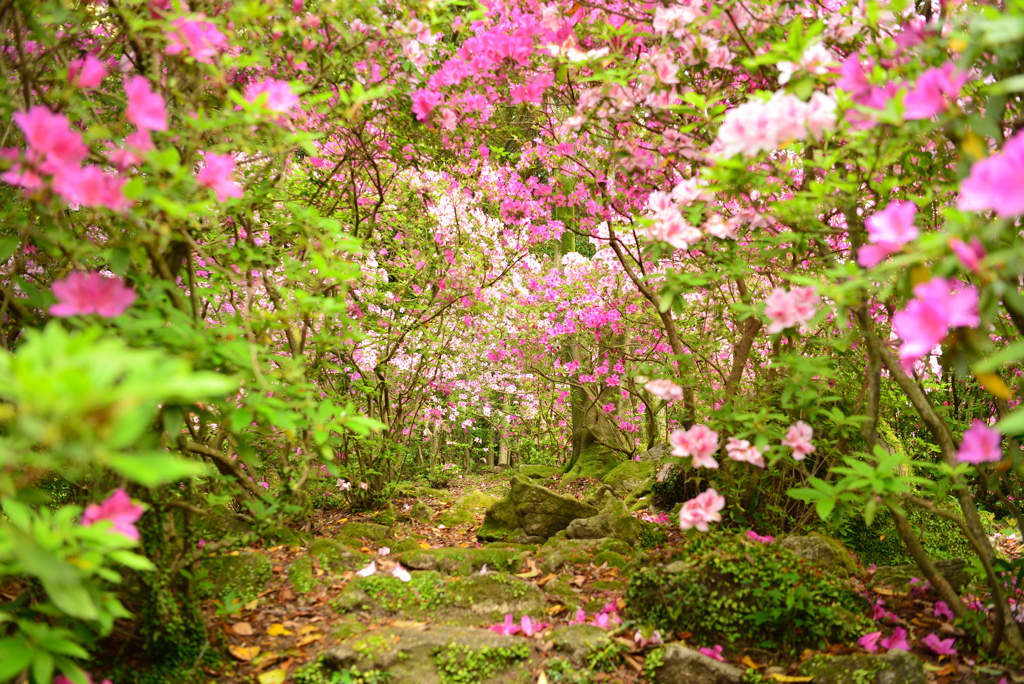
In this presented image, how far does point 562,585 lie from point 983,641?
1968 mm

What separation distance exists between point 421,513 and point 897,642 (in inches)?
159

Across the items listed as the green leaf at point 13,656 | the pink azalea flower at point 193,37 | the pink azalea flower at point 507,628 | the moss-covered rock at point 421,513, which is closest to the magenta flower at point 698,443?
the pink azalea flower at point 507,628

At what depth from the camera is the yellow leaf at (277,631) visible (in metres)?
2.70

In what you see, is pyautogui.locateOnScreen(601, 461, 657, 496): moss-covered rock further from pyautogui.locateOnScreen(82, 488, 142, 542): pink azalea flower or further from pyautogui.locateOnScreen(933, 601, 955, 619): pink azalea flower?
pyautogui.locateOnScreen(82, 488, 142, 542): pink azalea flower

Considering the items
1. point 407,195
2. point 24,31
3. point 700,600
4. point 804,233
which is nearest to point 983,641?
point 700,600

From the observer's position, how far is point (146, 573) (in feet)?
6.84

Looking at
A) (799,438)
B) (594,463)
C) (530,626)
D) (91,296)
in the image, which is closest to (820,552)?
(799,438)

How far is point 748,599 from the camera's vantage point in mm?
2625

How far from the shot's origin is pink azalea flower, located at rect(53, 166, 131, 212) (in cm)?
134

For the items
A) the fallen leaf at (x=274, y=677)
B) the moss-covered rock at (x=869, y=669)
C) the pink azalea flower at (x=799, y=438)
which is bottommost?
the fallen leaf at (x=274, y=677)

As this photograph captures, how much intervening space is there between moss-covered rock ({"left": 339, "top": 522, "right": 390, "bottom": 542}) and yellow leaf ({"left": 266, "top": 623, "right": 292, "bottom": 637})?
159cm

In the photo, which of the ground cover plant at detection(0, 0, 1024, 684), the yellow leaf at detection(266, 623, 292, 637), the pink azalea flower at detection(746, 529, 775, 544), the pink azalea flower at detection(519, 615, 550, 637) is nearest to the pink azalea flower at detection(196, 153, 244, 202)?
the ground cover plant at detection(0, 0, 1024, 684)

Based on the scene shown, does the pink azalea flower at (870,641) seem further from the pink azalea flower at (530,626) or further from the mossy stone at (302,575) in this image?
the mossy stone at (302,575)

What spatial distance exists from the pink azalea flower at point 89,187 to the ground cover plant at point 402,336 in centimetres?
1
